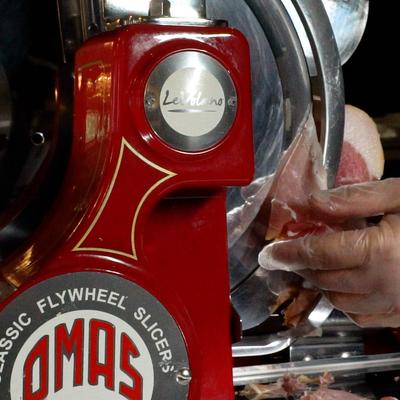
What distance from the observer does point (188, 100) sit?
74cm

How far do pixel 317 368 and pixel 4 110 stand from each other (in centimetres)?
61

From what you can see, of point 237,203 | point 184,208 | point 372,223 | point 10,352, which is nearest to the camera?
point 10,352

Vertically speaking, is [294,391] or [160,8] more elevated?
[160,8]

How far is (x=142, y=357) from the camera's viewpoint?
0.73 meters

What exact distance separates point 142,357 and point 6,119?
0.46 metres

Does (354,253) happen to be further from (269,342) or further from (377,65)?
(377,65)

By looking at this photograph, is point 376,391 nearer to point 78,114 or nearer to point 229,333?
point 229,333

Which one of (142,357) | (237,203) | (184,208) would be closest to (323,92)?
(237,203)

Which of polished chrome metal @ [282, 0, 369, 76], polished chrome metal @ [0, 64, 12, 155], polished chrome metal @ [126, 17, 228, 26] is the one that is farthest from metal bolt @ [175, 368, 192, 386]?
polished chrome metal @ [282, 0, 369, 76]

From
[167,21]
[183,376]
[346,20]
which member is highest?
[346,20]

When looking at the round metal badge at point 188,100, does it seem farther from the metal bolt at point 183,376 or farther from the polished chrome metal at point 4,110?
the polished chrome metal at point 4,110

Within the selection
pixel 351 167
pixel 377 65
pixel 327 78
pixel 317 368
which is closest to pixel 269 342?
pixel 317 368

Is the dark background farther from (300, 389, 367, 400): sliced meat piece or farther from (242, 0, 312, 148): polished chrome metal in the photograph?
(300, 389, 367, 400): sliced meat piece

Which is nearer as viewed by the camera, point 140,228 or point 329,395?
point 140,228
